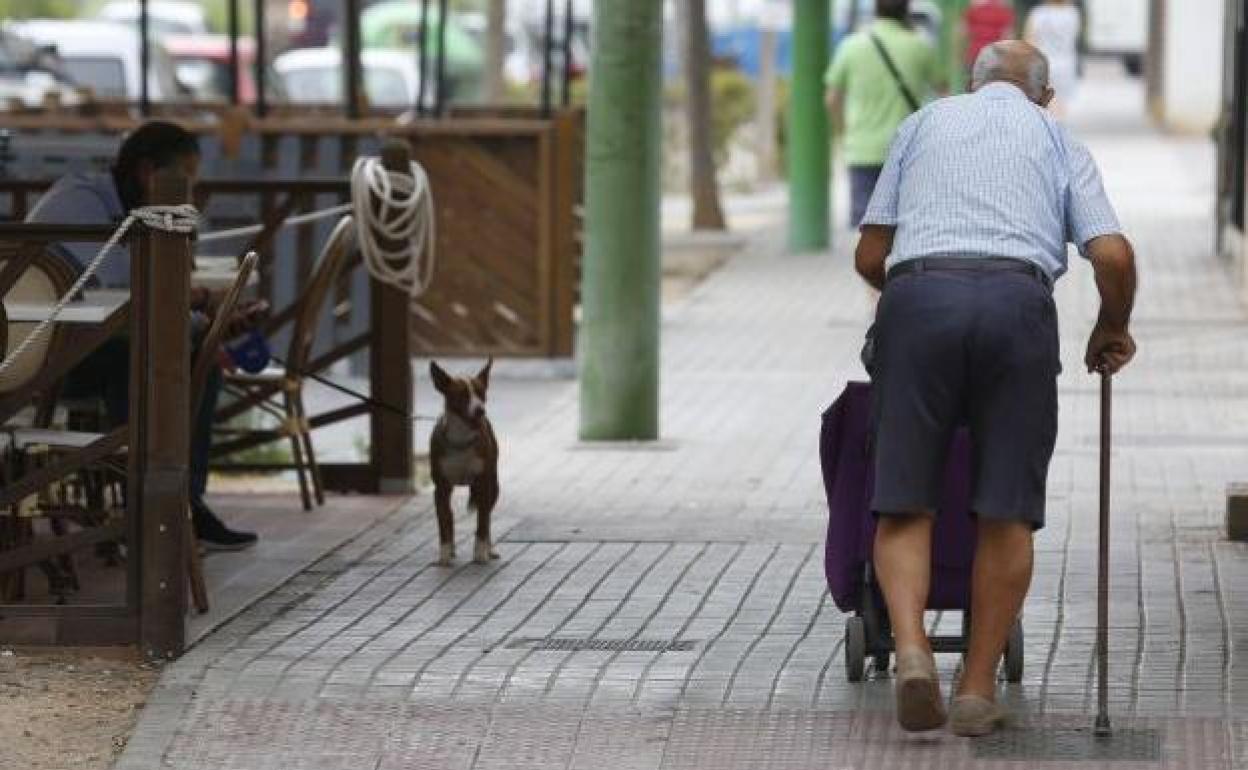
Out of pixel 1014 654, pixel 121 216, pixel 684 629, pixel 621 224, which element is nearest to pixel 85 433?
pixel 121 216

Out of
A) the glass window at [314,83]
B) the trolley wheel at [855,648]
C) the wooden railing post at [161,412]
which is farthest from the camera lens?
the glass window at [314,83]

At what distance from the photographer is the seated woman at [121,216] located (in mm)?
10242

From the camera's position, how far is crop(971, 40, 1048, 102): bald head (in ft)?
26.2

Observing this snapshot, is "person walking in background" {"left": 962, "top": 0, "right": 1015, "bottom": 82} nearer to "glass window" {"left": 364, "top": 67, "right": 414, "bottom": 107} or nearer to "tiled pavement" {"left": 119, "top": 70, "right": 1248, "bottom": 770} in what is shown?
"glass window" {"left": 364, "top": 67, "right": 414, "bottom": 107}

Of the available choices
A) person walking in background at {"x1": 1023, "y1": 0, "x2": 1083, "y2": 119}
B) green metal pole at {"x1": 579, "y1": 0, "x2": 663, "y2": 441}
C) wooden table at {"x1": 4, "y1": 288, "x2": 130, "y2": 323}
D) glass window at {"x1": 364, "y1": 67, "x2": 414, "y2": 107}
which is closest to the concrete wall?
person walking in background at {"x1": 1023, "y1": 0, "x2": 1083, "y2": 119}

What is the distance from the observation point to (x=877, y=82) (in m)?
18.3

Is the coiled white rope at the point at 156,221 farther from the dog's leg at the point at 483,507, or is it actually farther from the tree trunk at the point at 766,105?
the tree trunk at the point at 766,105

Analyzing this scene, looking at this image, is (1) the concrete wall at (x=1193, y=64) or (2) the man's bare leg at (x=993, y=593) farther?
(1) the concrete wall at (x=1193, y=64)

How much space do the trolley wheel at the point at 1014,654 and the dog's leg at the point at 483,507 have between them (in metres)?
2.47

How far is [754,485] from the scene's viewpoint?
12.5 m

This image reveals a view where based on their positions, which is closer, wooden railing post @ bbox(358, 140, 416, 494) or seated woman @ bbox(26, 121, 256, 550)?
seated woman @ bbox(26, 121, 256, 550)

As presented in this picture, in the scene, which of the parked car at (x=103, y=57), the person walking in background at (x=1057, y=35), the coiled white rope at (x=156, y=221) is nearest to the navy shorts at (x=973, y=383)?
the coiled white rope at (x=156, y=221)

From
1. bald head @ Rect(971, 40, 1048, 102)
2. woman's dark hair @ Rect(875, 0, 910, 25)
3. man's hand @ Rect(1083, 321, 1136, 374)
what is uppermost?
bald head @ Rect(971, 40, 1048, 102)

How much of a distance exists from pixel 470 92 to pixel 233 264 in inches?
1070
